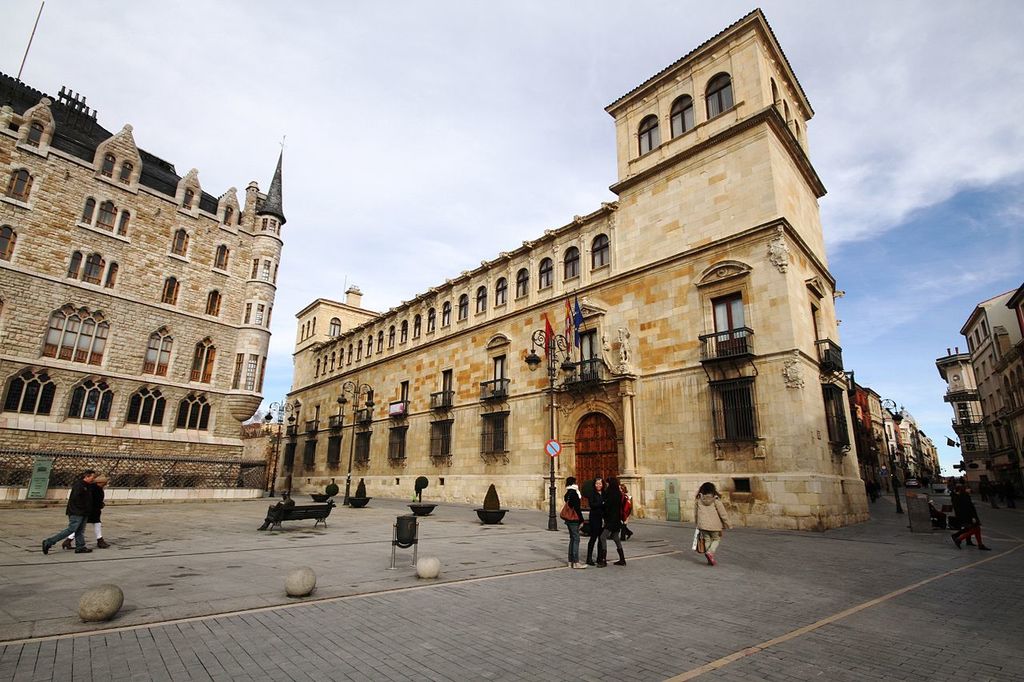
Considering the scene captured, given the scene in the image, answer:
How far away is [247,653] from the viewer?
4.89 metres

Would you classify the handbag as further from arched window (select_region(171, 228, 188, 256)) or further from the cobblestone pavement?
arched window (select_region(171, 228, 188, 256))

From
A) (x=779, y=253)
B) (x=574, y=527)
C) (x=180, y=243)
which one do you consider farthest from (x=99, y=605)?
(x=180, y=243)

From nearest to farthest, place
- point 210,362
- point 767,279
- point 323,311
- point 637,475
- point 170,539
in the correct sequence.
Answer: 1. point 170,539
2. point 767,279
3. point 637,475
4. point 210,362
5. point 323,311

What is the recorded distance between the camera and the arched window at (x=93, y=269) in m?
28.7

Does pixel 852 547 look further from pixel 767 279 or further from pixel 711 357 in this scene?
pixel 767 279

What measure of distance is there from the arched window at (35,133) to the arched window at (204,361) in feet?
45.0

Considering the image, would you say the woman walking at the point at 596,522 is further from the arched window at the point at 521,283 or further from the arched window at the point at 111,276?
the arched window at the point at 111,276

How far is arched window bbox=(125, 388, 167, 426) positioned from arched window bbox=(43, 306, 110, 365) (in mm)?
2808

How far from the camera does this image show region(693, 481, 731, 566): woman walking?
34.1ft

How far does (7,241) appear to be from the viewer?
26.2 metres

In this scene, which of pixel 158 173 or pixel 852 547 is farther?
pixel 158 173

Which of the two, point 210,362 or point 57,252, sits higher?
point 57,252

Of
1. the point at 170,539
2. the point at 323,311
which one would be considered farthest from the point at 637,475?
the point at 323,311

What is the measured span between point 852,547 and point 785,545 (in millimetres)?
1653
